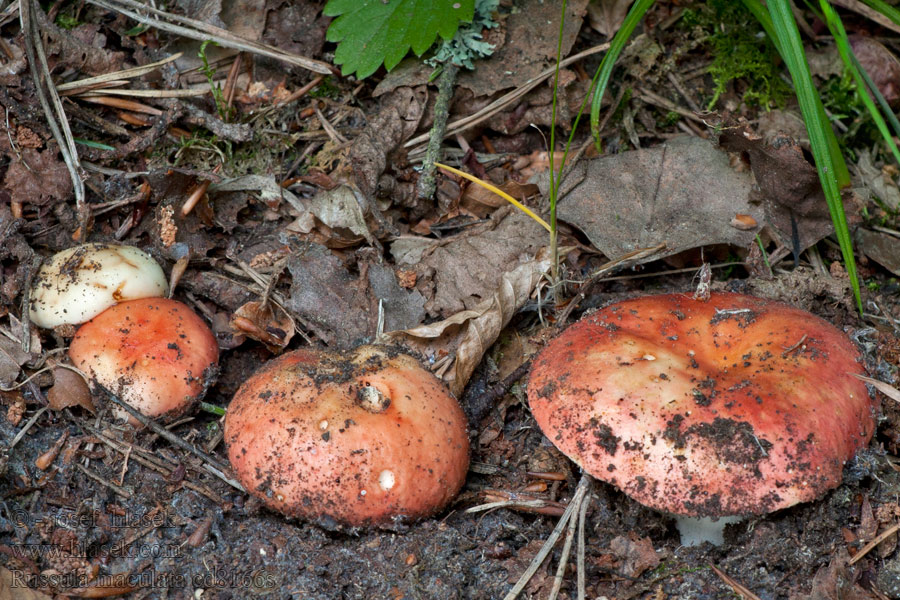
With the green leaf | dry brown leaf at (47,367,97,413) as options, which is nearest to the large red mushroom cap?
the green leaf

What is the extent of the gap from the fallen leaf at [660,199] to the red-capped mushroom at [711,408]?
2.42 ft

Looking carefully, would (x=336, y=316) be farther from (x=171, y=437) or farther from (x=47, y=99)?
(x=47, y=99)

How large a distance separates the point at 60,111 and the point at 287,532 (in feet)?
7.92

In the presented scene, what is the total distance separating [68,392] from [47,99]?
1.53 metres

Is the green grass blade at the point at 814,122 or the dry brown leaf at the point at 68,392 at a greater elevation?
the green grass blade at the point at 814,122

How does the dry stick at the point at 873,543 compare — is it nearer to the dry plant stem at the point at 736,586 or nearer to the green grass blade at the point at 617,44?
the dry plant stem at the point at 736,586

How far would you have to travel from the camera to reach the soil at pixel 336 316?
257 cm

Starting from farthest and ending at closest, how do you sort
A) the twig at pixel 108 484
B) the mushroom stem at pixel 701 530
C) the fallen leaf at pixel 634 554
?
the twig at pixel 108 484 < the mushroom stem at pixel 701 530 < the fallen leaf at pixel 634 554

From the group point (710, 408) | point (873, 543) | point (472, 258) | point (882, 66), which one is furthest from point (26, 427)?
point (882, 66)

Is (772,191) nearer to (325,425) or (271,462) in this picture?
(325,425)

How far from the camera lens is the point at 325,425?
2.61 metres

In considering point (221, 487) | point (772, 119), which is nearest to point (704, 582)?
point (221, 487)

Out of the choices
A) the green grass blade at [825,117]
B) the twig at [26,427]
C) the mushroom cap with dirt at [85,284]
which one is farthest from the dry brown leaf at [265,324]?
the green grass blade at [825,117]

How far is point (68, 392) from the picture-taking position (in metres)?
3.09
